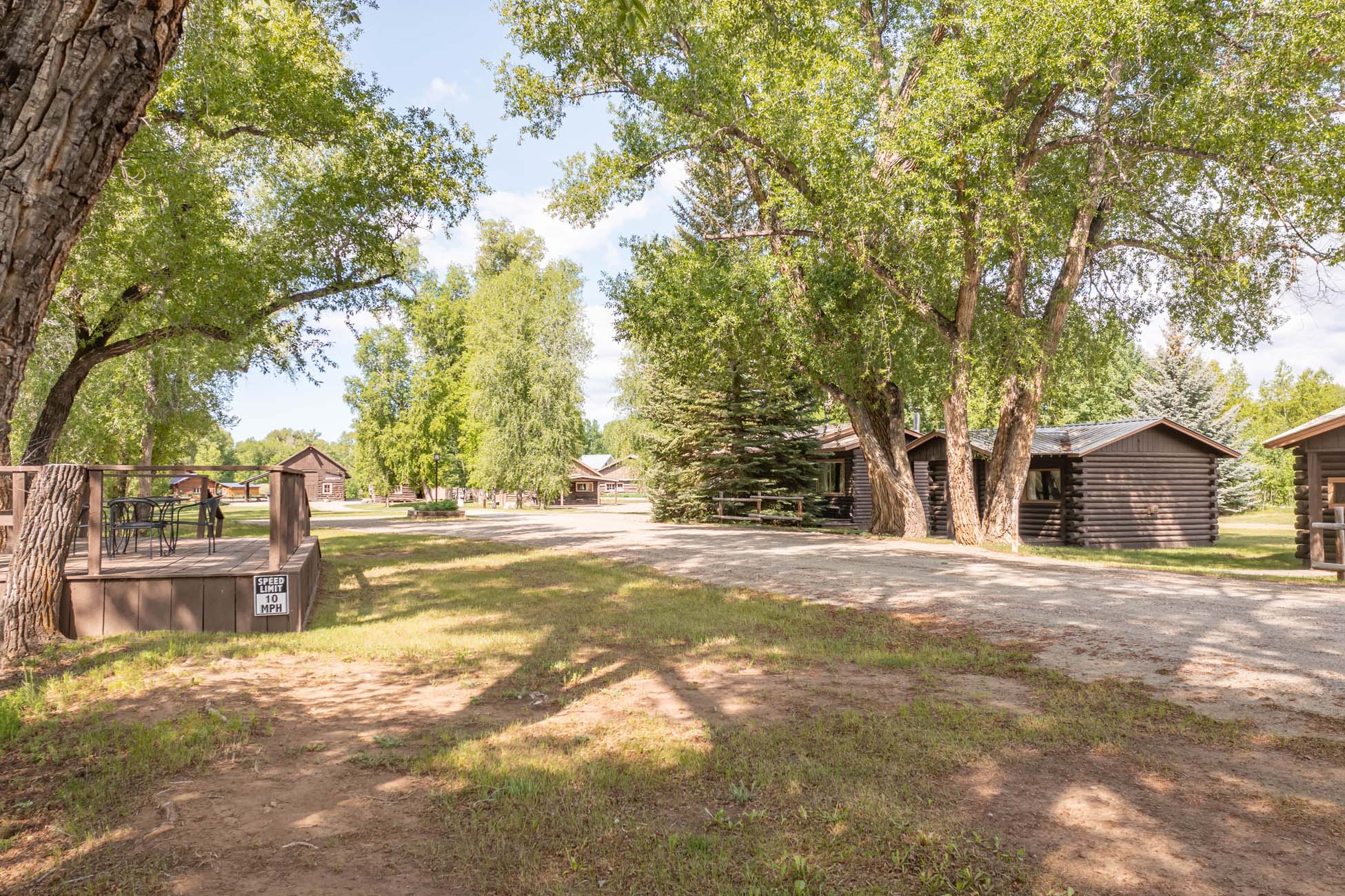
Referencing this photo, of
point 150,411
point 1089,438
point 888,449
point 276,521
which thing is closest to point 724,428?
point 888,449

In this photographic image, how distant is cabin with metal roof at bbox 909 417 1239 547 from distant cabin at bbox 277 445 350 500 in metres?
68.8

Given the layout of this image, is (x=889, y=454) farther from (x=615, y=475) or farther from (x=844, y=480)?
(x=615, y=475)

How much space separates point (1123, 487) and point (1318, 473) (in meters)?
7.11

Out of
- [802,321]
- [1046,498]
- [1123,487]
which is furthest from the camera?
[1046,498]

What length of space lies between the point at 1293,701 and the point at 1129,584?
6.61m

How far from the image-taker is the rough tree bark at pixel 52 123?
2314 millimetres

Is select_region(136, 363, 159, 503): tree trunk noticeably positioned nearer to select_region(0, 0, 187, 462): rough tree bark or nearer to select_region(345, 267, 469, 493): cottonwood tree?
select_region(345, 267, 469, 493): cottonwood tree

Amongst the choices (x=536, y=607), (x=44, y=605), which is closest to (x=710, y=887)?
(x=536, y=607)

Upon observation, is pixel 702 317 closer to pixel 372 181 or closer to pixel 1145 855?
pixel 372 181

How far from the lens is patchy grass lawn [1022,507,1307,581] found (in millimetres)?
15141

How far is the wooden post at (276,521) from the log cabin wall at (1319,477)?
19323mm

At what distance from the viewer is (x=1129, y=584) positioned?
1157 cm

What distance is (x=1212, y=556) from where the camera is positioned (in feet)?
60.7

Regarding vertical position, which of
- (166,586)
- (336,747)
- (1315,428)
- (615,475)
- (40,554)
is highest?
(1315,428)
